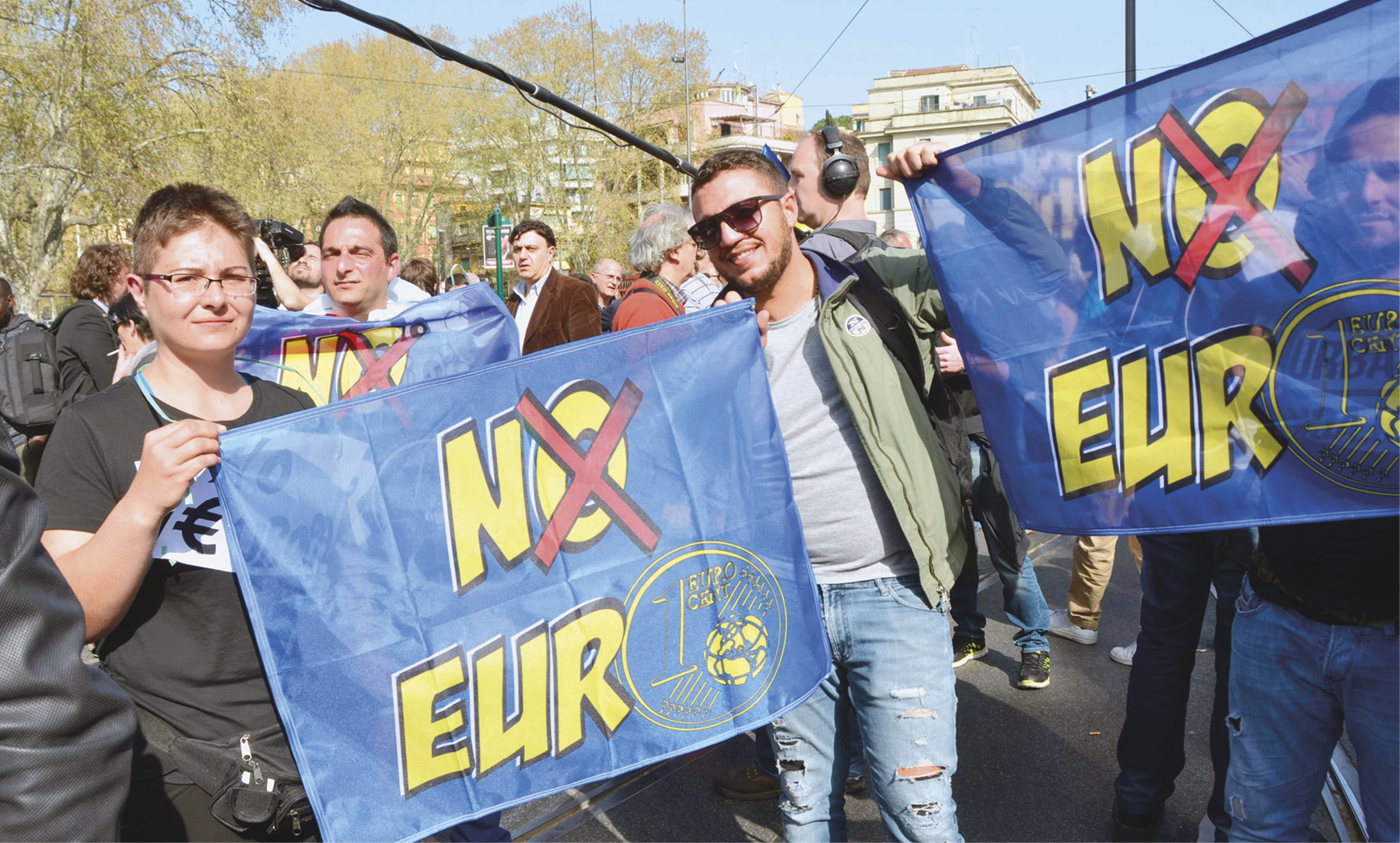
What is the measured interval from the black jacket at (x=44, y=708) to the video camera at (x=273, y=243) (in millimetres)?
3858

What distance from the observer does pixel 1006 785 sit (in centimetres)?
360

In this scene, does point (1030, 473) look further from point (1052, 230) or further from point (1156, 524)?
point (1052, 230)

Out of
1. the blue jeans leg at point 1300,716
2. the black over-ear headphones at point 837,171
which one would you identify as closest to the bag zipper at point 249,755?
the blue jeans leg at point 1300,716

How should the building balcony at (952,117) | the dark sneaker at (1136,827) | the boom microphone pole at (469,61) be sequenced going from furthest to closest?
the building balcony at (952,117), the boom microphone pole at (469,61), the dark sneaker at (1136,827)

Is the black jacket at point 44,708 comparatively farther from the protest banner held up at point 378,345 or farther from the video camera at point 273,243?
the video camera at point 273,243

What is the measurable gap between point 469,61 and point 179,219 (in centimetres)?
486

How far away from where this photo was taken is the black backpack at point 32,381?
5.78 m

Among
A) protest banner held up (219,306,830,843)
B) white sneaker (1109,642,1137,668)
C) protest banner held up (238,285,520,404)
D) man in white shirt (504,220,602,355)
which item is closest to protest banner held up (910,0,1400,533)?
protest banner held up (219,306,830,843)

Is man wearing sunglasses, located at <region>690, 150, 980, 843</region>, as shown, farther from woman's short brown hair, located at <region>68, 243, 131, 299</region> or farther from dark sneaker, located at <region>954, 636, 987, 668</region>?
woman's short brown hair, located at <region>68, 243, 131, 299</region>

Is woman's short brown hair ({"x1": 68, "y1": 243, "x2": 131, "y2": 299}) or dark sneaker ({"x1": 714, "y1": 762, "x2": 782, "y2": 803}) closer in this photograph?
dark sneaker ({"x1": 714, "y1": 762, "x2": 782, "y2": 803})

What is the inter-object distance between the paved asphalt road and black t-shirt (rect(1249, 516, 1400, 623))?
1534 millimetres

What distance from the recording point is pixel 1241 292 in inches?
82.2

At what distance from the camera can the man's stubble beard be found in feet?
8.00

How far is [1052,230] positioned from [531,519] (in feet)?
4.66
